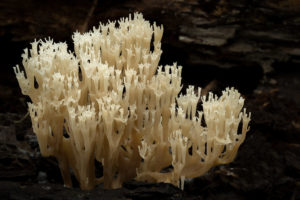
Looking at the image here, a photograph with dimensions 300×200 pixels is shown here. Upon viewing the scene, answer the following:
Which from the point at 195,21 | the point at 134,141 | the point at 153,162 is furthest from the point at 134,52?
the point at 195,21

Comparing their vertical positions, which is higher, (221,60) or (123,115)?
(221,60)

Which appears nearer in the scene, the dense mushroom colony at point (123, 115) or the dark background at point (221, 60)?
the dense mushroom colony at point (123, 115)

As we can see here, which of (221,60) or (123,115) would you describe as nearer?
(123,115)

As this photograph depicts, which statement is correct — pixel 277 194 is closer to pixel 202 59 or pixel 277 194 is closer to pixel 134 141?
pixel 134 141

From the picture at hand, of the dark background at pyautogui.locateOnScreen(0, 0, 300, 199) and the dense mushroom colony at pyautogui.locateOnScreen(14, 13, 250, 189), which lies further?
the dark background at pyautogui.locateOnScreen(0, 0, 300, 199)
